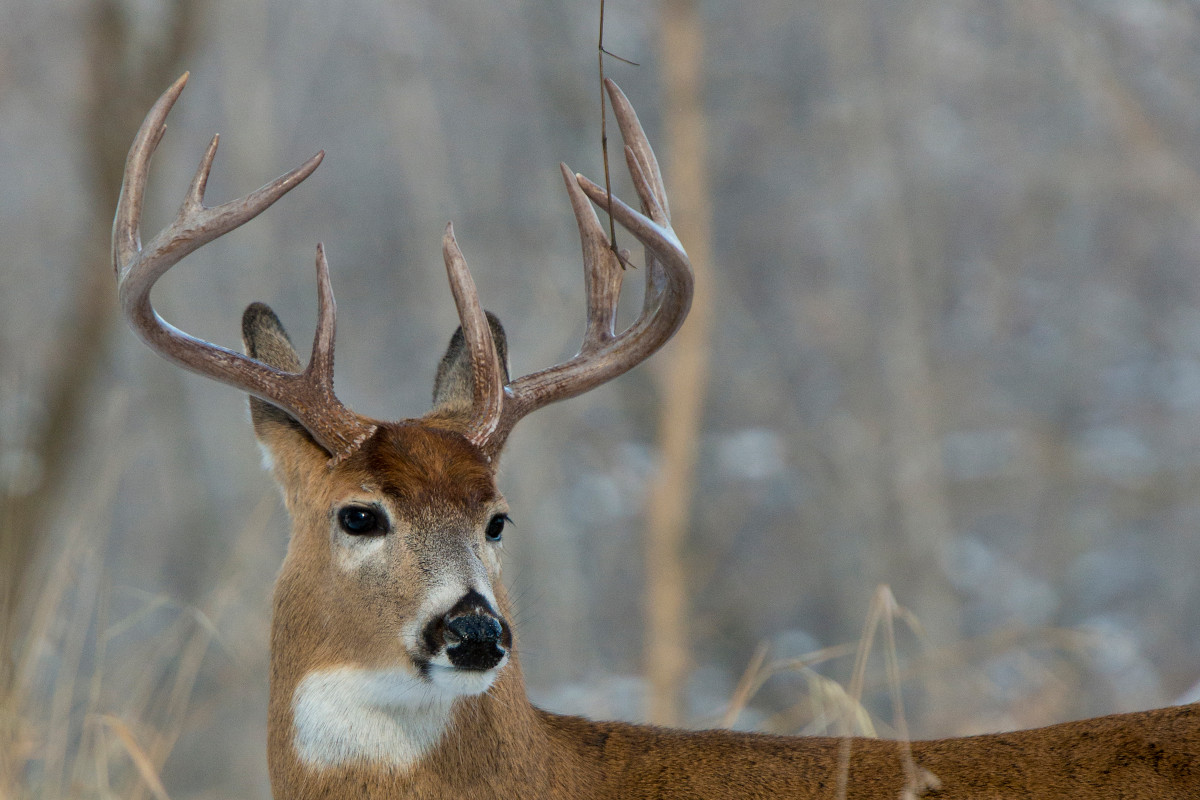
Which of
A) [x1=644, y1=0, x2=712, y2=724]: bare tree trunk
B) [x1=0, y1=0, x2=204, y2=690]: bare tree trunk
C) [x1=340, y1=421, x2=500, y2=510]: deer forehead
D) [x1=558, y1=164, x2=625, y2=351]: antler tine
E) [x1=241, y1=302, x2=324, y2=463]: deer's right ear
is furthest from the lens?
[x1=644, y1=0, x2=712, y2=724]: bare tree trunk

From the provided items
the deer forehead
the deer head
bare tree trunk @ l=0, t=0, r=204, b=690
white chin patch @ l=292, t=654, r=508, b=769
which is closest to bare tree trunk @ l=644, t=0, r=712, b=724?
bare tree trunk @ l=0, t=0, r=204, b=690

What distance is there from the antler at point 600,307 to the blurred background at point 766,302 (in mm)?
9832

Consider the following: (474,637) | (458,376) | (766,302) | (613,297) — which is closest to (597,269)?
(613,297)

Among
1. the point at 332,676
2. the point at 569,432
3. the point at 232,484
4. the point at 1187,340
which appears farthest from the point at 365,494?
the point at 232,484

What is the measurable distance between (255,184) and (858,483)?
7829mm

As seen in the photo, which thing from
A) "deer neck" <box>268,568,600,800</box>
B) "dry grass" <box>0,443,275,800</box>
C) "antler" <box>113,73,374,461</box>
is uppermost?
"antler" <box>113,73,374,461</box>

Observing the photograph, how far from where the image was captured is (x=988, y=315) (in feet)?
54.9

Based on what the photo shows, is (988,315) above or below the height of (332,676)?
above

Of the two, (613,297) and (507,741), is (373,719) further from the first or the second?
(613,297)

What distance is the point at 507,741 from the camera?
313 centimetres

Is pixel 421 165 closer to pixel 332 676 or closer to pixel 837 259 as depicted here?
pixel 837 259

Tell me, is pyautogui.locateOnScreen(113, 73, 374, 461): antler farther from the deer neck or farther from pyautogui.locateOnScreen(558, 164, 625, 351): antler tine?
pyautogui.locateOnScreen(558, 164, 625, 351): antler tine

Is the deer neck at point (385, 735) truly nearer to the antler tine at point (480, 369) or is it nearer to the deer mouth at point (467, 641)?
the deer mouth at point (467, 641)

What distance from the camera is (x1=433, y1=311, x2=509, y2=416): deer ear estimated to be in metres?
3.83
